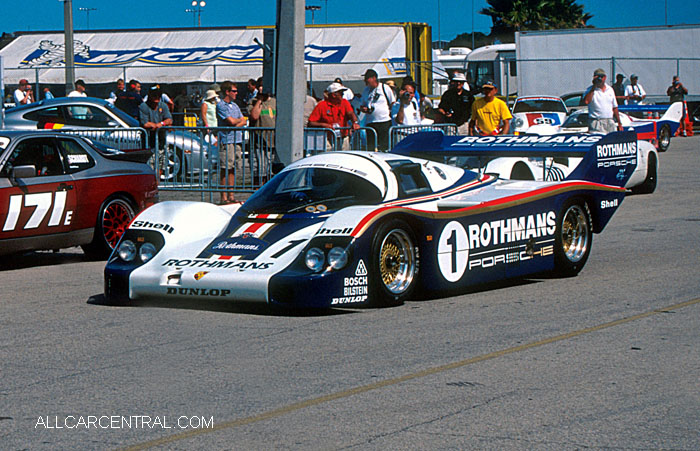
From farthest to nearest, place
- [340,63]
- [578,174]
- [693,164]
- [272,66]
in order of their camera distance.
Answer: [340,63] < [693,164] < [272,66] < [578,174]

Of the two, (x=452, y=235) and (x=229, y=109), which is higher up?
(x=229, y=109)

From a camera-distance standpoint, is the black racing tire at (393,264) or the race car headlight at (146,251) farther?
the race car headlight at (146,251)

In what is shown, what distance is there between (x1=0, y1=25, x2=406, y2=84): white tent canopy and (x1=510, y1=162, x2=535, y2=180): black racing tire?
51.9 ft

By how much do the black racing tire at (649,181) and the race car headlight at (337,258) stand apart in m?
11.1

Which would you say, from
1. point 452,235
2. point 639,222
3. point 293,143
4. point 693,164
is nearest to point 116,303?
point 452,235

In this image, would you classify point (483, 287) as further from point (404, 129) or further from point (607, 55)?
point (607, 55)

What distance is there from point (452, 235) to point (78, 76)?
27120 millimetres

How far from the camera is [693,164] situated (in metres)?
22.4

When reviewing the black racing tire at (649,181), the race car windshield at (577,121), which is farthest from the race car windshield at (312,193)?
the race car windshield at (577,121)

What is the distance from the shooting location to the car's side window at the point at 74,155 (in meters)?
10.5

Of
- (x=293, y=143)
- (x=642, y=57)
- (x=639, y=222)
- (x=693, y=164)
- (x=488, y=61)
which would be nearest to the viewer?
(x=293, y=143)

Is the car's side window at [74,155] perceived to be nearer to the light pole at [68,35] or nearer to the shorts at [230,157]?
the shorts at [230,157]

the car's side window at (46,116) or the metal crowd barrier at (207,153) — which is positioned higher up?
the car's side window at (46,116)

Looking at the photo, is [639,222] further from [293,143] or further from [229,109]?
[229,109]
